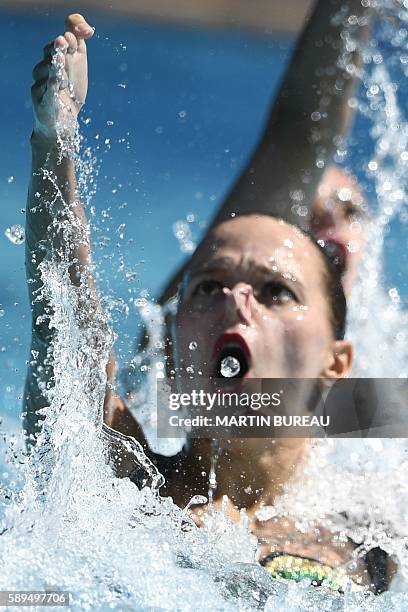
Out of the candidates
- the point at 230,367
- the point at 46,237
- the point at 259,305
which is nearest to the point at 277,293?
the point at 259,305

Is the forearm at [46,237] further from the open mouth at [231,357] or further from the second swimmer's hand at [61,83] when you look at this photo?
the open mouth at [231,357]

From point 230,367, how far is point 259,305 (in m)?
0.11

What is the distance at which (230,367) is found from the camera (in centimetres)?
123

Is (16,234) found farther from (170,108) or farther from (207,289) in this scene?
(170,108)

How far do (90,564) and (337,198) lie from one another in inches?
45.5

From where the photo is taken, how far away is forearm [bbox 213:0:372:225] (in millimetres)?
1491

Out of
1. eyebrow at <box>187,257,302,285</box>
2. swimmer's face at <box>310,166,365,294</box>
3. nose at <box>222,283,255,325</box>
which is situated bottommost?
nose at <box>222,283,255,325</box>

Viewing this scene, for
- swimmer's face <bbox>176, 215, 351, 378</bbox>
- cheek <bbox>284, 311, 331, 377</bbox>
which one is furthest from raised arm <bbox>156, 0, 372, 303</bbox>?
cheek <bbox>284, 311, 331, 377</bbox>

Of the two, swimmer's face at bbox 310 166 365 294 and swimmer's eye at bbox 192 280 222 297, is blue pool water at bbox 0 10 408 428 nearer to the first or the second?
swimmer's face at bbox 310 166 365 294

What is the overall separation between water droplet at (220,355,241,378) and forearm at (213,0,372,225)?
1.00 ft

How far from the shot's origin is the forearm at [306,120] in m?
1.49

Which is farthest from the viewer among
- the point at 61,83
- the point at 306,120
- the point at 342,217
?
the point at 342,217

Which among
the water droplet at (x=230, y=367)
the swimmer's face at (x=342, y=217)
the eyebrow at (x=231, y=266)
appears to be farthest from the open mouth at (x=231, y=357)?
the swimmer's face at (x=342, y=217)

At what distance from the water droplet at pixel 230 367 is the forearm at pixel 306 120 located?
304 millimetres
